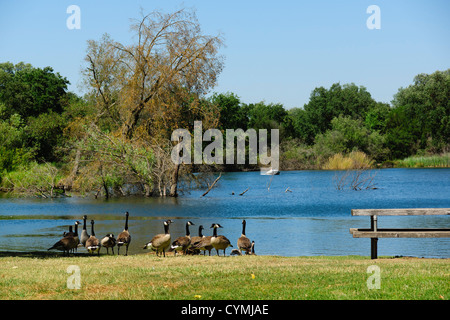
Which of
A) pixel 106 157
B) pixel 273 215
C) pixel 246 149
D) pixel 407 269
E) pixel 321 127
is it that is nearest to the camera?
pixel 407 269

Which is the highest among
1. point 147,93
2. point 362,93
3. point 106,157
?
point 362,93

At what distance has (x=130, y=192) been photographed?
151ft

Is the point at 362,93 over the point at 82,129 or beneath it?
over

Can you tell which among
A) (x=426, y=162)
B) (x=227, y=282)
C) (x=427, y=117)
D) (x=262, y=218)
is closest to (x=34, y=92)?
(x=262, y=218)

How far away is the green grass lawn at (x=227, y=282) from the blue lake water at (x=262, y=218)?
334 inches

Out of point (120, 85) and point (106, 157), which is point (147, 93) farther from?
point (106, 157)

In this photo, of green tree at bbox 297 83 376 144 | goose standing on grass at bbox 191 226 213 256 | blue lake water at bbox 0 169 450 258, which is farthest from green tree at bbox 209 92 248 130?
goose standing on grass at bbox 191 226 213 256

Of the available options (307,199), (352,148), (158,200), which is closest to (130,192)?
(158,200)

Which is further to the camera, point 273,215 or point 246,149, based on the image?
point 246,149

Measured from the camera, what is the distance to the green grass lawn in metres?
9.04

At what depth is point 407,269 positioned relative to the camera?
1166 centimetres
